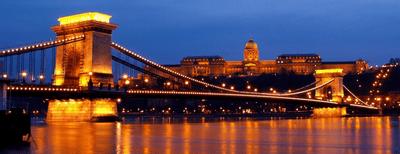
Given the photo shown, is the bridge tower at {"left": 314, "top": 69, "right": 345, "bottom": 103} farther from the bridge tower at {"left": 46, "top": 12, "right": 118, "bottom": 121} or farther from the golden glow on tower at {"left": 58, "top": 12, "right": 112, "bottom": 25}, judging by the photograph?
the golden glow on tower at {"left": 58, "top": 12, "right": 112, "bottom": 25}

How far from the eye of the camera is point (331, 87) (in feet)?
350

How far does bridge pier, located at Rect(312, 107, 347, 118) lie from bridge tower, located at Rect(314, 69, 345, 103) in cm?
284

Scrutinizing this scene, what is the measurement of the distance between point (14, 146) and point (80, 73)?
113 ft

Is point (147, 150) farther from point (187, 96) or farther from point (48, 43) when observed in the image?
point (187, 96)

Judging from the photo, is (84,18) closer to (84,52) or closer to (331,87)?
(84,52)

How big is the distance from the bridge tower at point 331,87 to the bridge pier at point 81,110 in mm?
53503

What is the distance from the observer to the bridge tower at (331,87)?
10369 cm

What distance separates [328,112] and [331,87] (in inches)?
352

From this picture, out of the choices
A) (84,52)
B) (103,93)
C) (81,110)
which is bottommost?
(81,110)

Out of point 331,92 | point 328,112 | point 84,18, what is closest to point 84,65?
point 84,18

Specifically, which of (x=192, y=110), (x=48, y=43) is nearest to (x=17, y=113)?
(x=48, y=43)

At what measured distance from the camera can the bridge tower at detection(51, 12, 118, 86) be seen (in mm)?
57969

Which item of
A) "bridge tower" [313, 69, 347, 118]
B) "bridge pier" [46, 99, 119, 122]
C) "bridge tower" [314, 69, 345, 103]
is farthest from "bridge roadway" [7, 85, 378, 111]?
"bridge tower" [314, 69, 345, 103]

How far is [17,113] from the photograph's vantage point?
1083 inches
